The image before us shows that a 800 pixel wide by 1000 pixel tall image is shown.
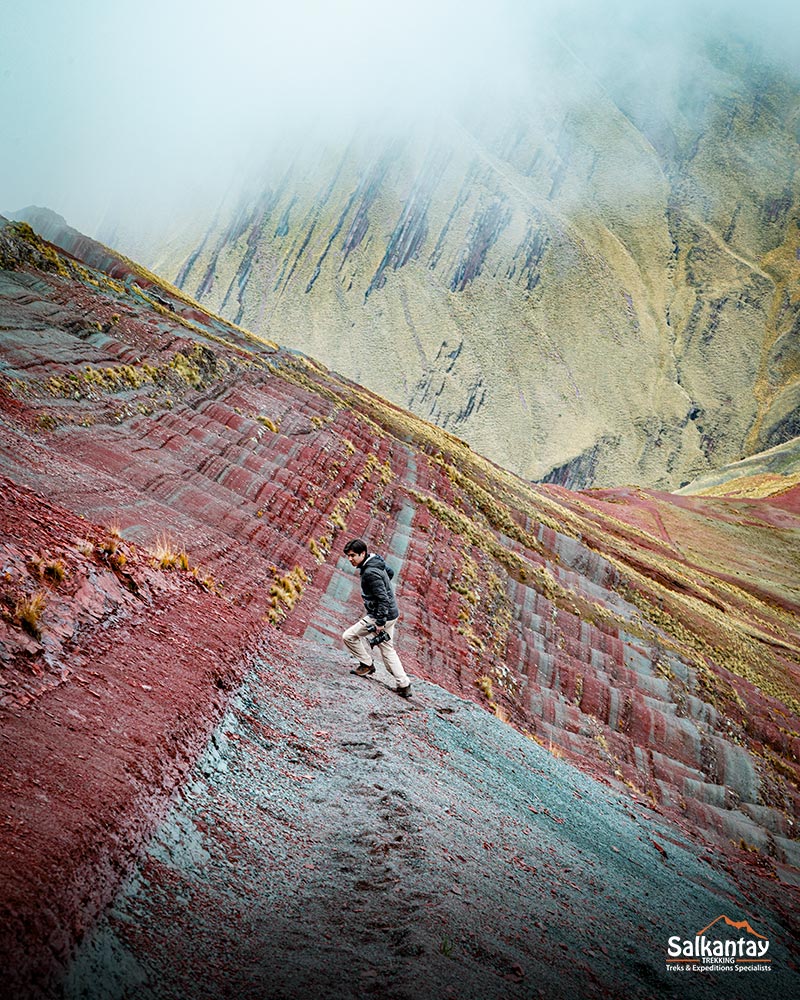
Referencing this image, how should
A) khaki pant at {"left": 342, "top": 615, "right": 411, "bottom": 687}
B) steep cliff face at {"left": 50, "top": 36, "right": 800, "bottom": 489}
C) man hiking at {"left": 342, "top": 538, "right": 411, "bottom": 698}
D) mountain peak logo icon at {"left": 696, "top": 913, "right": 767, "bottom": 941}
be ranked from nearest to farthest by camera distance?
1. mountain peak logo icon at {"left": 696, "top": 913, "right": 767, "bottom": 941}
2. man hiking at {"left": 342, "top": 538, "right": 411, "bottom": 698}
3. khaki pant at {"left": 342, "top": 615, "right": 411, "bottom": 687}
4. steep cliff face at {"left": 50, "top": 36, "right": 800, "bottom": 489}

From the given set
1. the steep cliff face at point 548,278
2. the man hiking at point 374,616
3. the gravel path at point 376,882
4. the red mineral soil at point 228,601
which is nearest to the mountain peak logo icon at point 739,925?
the gravel path at point 376,882

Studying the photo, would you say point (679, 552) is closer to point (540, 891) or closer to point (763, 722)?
point (763, 722)

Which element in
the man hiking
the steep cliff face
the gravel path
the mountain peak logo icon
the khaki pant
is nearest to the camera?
the gravel path

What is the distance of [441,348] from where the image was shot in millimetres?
144250

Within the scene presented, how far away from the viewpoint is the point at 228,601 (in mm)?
10523

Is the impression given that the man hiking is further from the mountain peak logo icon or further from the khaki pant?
the mountain peak logo icon

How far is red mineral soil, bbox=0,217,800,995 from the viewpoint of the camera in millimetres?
4750

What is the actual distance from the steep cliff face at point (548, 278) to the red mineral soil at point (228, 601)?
97454 millimetres

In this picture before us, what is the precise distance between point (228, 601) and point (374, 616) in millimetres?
2570

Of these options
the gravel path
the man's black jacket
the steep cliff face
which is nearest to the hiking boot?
the gravel path

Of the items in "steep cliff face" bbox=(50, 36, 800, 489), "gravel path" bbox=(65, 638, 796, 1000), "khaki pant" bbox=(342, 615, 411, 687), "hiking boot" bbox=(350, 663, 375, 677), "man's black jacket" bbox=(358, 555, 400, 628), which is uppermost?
"steep cliff face" bbox=(50, 36, 800, 489)

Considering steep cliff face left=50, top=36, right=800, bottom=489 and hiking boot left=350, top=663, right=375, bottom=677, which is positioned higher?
steep cliff face left=50, top=36, right=800, bottom=489

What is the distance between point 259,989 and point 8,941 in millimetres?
1466

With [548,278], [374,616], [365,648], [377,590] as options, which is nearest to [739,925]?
[365,648]
